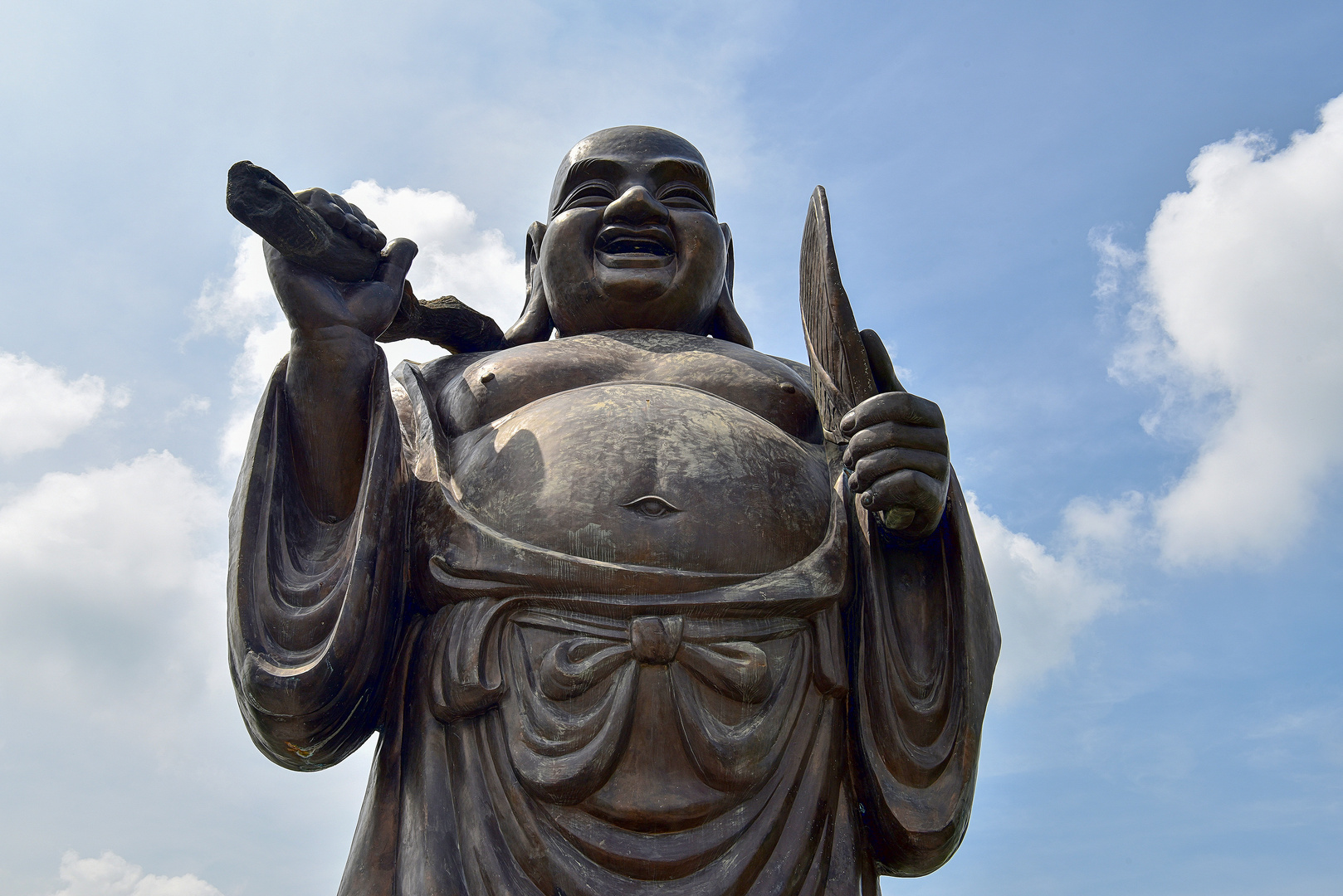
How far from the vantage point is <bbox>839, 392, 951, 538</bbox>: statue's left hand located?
4.16 meters

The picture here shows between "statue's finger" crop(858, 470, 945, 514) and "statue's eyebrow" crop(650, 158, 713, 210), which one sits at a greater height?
"statue's eyebrow" crop(650, 158, 713, 210)

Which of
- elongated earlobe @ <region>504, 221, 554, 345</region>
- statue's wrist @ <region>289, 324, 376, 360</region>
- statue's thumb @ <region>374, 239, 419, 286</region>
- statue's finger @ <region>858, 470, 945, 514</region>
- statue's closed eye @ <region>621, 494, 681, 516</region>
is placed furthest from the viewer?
elongated earlobe @ <region>504, 221, 554, 345</region>

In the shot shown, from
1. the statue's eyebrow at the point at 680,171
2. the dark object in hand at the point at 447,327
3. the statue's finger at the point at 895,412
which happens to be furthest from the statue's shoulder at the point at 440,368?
the statue's finger at the point at 895,412

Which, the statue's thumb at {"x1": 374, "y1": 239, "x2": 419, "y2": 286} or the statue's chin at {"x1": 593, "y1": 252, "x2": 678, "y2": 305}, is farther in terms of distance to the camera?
the statue's chin at {"x1": 593, "y1": 252, "x2": 678, "y2": 305}

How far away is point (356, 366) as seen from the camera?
4.56 metres

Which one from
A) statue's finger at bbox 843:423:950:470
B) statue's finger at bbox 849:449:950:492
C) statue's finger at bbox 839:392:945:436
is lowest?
statue's finger at bbox 849:449:950:492

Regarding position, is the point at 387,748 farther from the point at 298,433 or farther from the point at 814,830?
the point at 814,830

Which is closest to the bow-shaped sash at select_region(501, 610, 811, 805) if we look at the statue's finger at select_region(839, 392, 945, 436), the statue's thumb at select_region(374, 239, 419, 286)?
the statue's finger at select_region(839, 392, 945, 436)

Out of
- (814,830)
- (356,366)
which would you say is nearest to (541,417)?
(356,366)

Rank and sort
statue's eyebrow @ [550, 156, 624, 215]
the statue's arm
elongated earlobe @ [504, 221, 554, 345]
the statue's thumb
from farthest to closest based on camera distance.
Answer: elongated earlobe @ [504, 221, 554, 345], statue's eyebrow @ [550, 156, 624, 215], the statue's thumb, the statue's arm

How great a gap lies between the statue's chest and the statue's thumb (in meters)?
0.67

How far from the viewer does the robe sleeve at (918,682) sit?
4.41 metres

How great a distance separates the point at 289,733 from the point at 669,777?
1433 mm

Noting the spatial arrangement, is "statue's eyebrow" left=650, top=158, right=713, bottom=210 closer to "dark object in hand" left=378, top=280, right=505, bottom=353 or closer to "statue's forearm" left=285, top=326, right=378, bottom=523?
"dark object in hand" left=378, top=280, right=505, bottom=353
